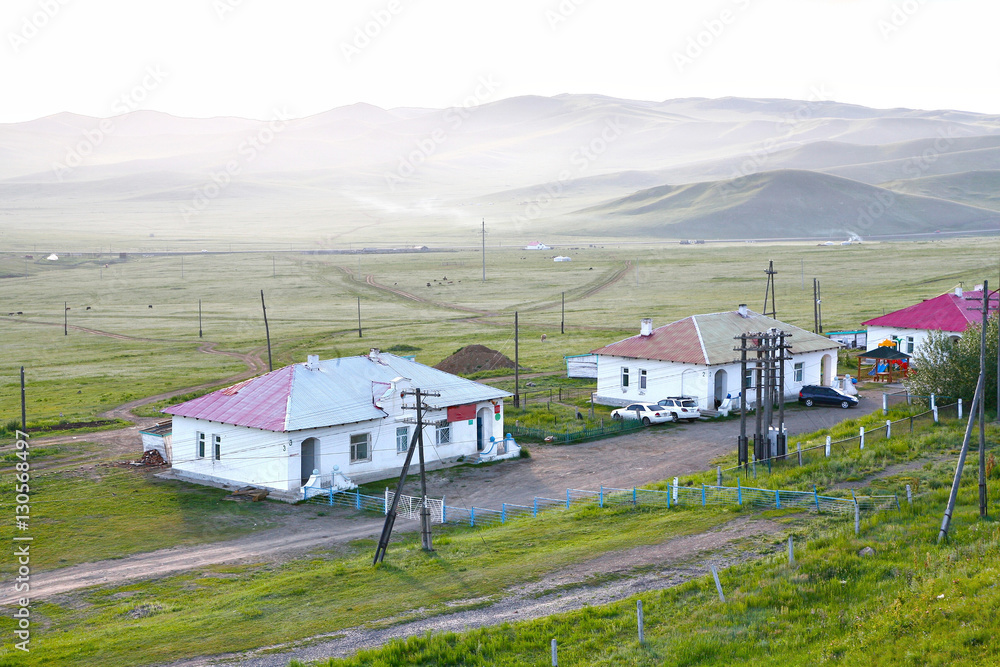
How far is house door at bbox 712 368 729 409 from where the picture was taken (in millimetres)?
51312

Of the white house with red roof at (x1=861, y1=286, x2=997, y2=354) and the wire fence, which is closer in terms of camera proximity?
the wire fence

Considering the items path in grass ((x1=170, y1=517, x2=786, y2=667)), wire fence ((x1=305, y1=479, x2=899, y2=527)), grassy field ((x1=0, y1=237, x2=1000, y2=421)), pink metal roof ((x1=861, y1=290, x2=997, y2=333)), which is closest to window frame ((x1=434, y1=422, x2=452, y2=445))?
wire fence ((x1=305, y1=479, x2=899, y2=527))

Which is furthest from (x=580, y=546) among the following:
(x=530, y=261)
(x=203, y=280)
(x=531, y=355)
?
(x=530, y=261)

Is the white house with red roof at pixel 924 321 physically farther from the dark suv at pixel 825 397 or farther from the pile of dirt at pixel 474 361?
the pile of dirt at pixel 474 361

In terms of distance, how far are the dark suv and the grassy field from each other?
20.3m

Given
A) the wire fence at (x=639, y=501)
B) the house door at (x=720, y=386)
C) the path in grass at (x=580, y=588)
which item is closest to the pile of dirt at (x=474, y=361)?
the house door at (x=720, y=386)

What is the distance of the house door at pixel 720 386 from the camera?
5131 cm

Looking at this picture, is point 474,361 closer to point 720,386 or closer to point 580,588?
point 720,386

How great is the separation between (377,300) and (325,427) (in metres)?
85.8

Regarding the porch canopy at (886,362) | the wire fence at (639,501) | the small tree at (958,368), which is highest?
the small tree at (958,368)

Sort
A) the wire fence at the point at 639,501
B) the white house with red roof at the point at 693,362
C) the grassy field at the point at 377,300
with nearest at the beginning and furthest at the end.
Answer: the wire fence at the point at 639,501, the white house with red roof at the point at 693,362, the grassy field at the point at 377,300

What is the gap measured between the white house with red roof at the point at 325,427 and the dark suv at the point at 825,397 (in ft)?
61.1

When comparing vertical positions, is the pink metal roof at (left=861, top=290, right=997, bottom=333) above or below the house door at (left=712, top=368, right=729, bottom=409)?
above

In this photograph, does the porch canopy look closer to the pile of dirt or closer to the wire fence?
the pile of dirt
